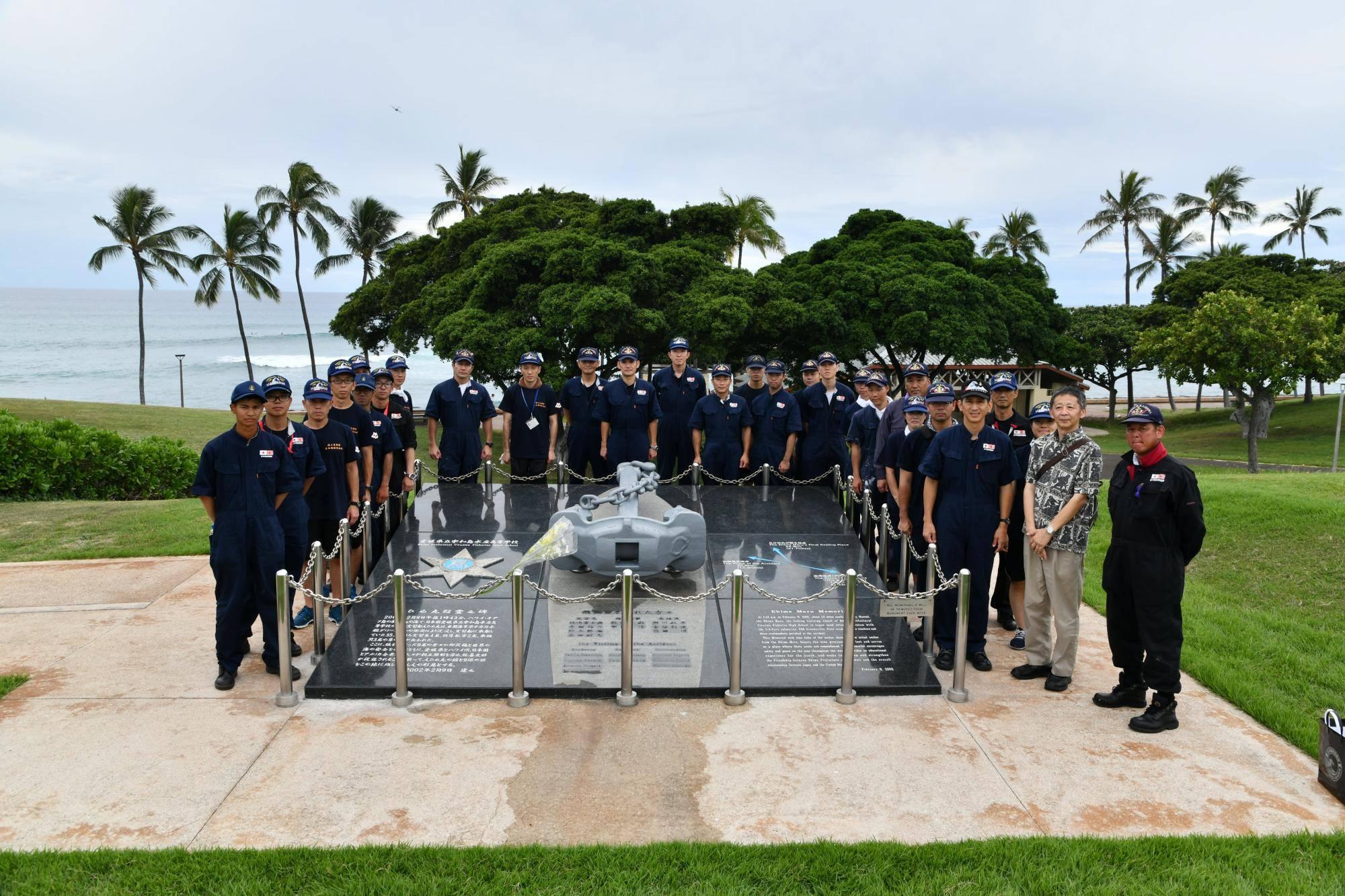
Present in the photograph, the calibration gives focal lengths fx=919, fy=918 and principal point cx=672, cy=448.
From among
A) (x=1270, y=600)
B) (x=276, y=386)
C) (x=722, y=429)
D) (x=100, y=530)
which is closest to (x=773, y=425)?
(x=722, y=429)

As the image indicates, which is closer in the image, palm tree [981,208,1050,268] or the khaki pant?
the khaki pant

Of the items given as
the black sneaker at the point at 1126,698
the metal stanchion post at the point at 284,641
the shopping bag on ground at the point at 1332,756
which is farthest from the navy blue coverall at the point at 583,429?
the shopping bag on ground at the point at 1332,756

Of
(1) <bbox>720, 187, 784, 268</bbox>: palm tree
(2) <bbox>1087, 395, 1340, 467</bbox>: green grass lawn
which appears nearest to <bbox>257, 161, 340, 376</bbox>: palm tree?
(1) <bbox>720, 187, 784, 268</bbox>: palm tree

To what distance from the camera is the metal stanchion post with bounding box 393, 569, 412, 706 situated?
6.16 meters

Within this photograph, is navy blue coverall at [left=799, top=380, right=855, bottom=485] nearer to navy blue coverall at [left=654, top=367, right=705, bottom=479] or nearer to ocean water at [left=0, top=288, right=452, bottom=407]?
navy blue coverall at [left=654, top=367, right=705, bottom=479]

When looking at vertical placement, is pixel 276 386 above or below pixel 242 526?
above

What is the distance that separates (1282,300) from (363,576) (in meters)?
39.9

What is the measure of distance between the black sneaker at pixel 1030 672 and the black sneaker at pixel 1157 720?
90 centimetres

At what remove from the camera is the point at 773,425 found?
11289 millimetres

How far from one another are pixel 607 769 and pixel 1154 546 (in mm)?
3695

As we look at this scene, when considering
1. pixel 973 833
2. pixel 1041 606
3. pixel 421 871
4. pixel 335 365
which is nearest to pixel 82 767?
pixel 421 871

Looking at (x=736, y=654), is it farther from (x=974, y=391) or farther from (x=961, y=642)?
(x=974, y=391)

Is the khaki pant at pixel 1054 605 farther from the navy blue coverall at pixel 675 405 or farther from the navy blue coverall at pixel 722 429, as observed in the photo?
the navy blue coverall at pixel 675 405

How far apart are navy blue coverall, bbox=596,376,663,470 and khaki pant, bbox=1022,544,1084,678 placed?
5158mm
